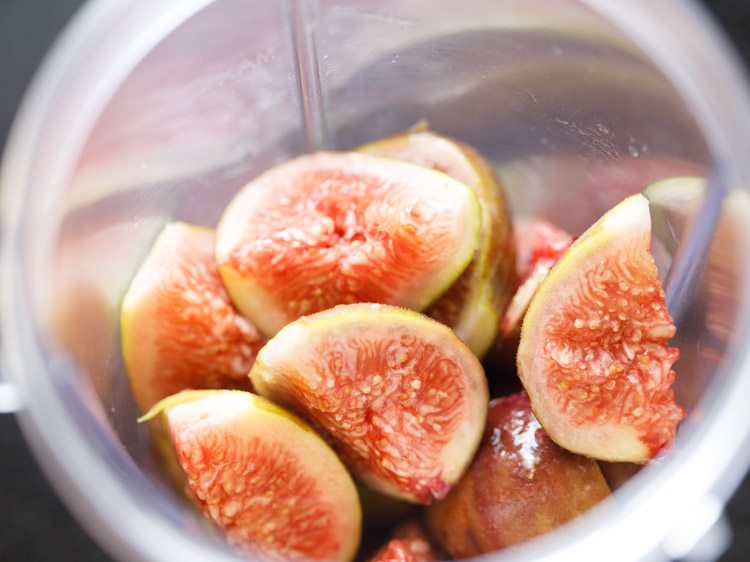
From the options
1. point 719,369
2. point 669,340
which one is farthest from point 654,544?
point 669,340

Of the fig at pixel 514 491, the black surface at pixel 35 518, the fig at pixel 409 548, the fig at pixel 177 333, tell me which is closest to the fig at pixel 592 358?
the fig at pixel 514 491

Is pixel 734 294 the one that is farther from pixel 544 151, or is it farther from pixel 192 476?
pixel 192 476

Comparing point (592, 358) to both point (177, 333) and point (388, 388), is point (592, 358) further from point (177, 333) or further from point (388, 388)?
point (177, 333)

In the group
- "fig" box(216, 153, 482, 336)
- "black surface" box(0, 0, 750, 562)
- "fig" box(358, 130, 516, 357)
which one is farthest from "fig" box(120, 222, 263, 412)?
"black surface" box(0, 0, 750, 562)

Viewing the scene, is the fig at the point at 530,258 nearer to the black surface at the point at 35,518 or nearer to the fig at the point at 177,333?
the fig at the point at 177,333

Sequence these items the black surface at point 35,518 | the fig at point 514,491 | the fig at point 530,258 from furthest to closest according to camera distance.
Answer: the black surface at point 35,518
the fig at point 530,258
the fig at point 514,491

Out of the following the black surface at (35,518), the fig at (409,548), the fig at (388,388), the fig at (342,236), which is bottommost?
the black surface at (35,518)
